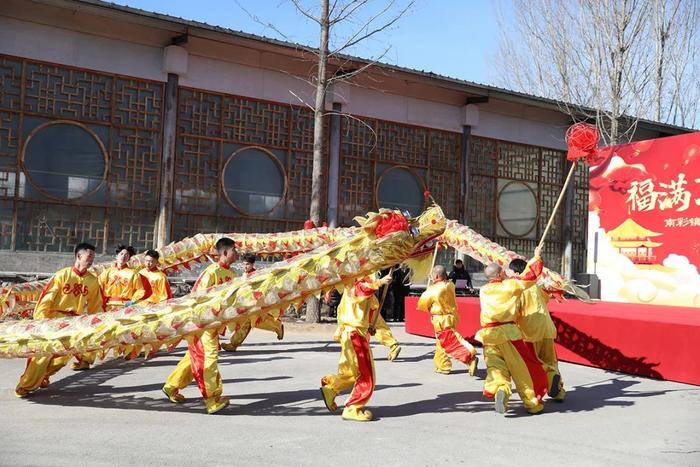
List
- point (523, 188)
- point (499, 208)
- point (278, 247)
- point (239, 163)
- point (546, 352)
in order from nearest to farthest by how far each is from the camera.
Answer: point (546, 352) < point (278, 247) < point (239, 163) < point (499, 208) < point (523, 188)

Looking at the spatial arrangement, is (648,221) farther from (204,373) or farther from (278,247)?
(204,373)

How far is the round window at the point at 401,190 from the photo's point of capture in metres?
14.1

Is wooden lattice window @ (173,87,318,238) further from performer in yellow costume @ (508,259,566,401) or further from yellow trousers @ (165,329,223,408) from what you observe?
performer in yellow costume @ (508,259,566,401)

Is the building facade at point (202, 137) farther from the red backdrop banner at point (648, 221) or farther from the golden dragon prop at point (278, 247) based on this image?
the red backdrop banner at point (648, 221)

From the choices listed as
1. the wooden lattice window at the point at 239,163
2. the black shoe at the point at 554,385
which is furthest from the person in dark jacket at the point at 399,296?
the black shoe at the point at 554,385

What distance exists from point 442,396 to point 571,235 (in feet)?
37.2

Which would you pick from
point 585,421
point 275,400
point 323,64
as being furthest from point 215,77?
point 585,421

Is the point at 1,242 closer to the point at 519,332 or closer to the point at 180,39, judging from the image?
the point at 180,39

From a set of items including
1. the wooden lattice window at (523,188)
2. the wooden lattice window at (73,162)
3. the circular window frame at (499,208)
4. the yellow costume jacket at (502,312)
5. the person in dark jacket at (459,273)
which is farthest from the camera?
the circular window frame at (499,208)

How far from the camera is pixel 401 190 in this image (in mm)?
14383

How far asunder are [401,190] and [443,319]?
6729 mm

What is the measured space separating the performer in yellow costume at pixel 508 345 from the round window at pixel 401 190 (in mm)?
8188

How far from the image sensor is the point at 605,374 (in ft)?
26.0

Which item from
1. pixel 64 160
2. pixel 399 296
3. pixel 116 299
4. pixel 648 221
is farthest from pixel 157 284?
pixel 648 221
